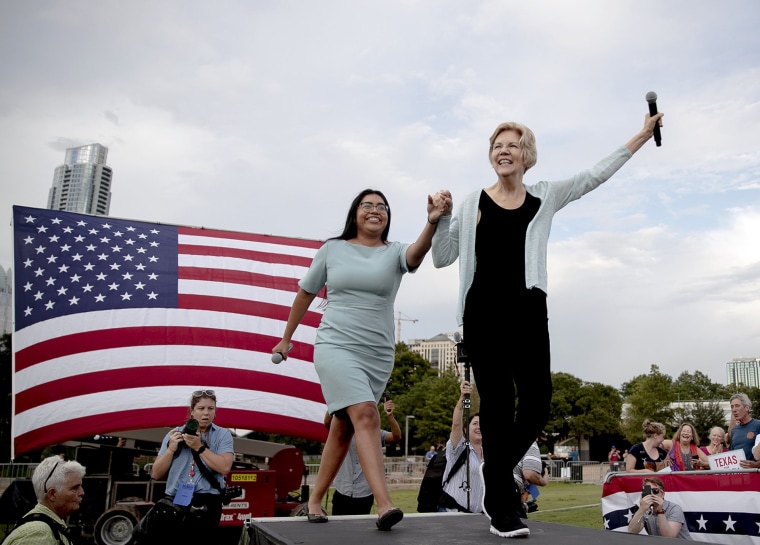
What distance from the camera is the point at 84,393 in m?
10.0

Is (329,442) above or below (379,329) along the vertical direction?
below

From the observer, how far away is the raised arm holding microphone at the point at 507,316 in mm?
2793

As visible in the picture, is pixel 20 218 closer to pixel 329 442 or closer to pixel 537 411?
pixel 329 442

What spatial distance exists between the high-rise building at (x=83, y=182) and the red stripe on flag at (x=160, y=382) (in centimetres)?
11532

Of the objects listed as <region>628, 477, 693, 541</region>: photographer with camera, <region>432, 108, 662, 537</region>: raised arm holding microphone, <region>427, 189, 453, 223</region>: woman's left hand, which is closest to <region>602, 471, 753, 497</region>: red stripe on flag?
<region>628, 477, 693, 541</region>: photographer with camera

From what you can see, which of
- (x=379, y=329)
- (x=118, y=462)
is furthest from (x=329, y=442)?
(x=118, y=462)

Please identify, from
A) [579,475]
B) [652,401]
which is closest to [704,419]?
[652,401]

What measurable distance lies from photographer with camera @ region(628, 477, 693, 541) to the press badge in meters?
3.41

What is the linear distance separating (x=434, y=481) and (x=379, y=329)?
2482 millimetres

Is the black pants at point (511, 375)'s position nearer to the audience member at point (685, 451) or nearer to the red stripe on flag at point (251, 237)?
the audience member at point (685, 451)

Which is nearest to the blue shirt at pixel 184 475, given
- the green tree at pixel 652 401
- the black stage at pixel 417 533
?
the black stage at pixel 417 533

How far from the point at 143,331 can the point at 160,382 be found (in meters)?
1.00

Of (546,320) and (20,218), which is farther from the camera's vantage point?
(20,218)

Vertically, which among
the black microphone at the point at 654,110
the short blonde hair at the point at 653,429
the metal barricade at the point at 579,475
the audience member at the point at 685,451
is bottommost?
the metal barricade at the point at 579,475
